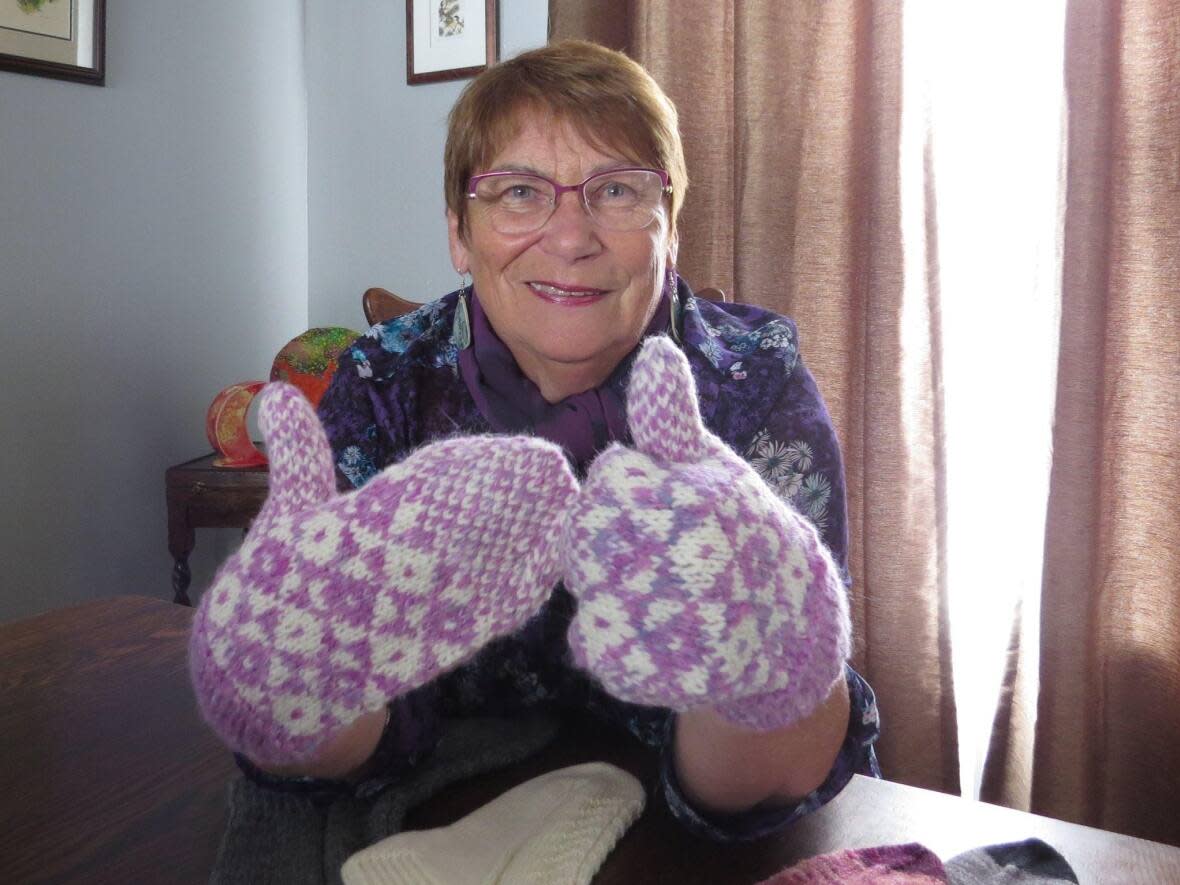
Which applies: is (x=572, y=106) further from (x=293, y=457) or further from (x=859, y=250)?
(x=859, y=250)

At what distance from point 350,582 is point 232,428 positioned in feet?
4.91

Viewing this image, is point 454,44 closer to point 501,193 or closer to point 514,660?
point 501,193

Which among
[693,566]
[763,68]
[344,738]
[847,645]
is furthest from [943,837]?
[763,68]

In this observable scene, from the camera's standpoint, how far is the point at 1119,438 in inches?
48.8

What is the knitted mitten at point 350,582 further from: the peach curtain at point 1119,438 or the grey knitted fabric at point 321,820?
the peach curtain at point 1119,438

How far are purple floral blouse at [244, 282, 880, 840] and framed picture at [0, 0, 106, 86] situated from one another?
126 centimetres

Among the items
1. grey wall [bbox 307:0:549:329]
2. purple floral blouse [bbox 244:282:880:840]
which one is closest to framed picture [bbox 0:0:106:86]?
grey wall [bbox 307:0:549:329]

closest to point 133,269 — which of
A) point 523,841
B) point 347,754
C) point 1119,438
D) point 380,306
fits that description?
point 380,306

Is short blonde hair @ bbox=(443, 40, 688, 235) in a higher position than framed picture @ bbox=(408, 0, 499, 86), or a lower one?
lower

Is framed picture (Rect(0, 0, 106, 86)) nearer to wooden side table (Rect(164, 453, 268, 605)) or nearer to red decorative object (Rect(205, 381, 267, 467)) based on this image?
red decorative object (Rect(205, 381, 267, 467))

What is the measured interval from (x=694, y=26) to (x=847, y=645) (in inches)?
50.6

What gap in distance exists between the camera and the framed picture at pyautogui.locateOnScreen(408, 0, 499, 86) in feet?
6.59

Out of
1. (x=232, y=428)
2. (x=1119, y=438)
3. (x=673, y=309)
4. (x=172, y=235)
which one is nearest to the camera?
(x=673, y=309)

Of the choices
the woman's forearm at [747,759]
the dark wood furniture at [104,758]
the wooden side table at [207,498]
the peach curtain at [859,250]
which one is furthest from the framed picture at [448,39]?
the woman's forearm at [747,759]
